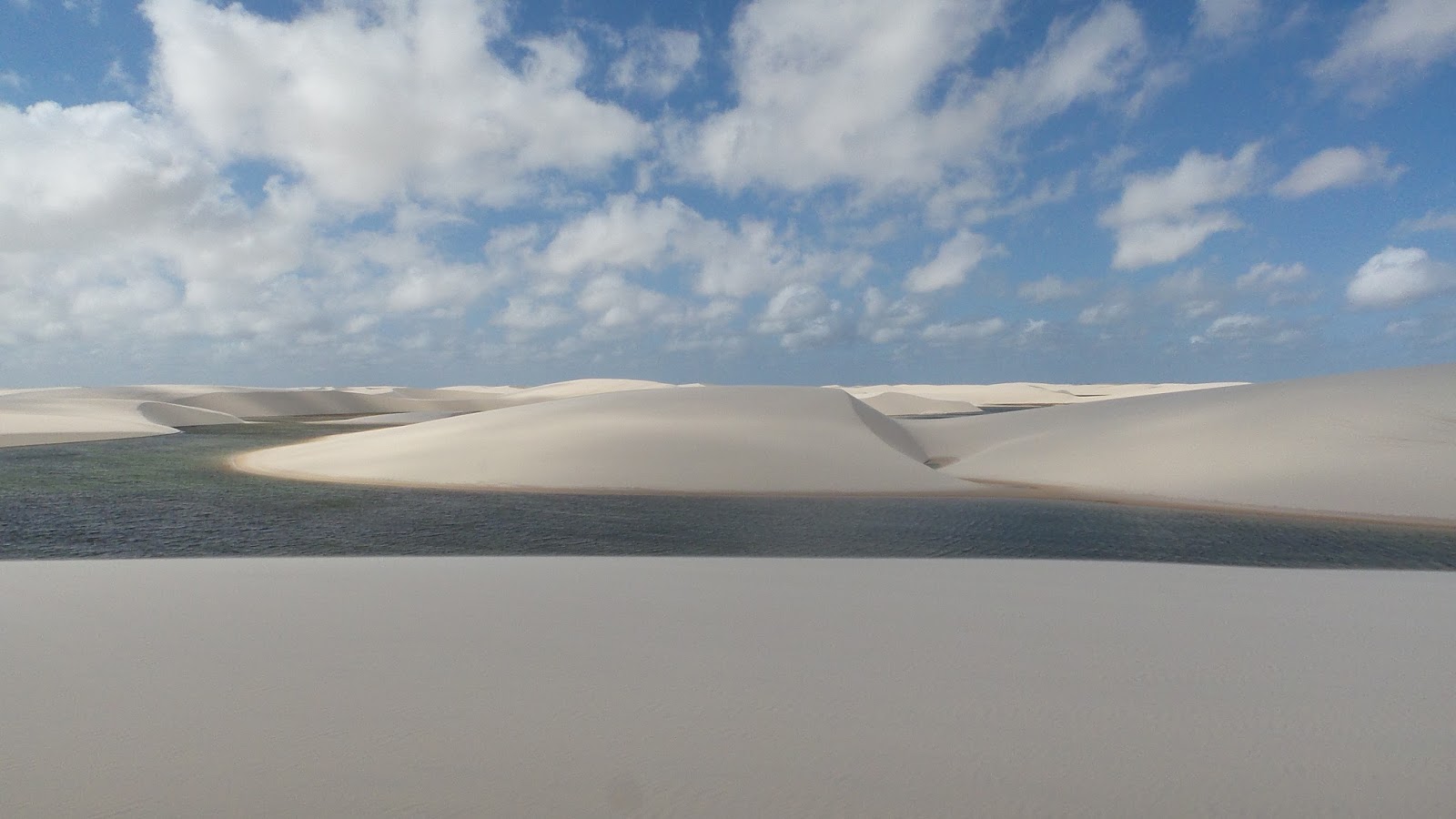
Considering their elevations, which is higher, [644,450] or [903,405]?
[903,405]

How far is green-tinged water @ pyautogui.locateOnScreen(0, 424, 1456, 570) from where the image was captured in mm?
10352

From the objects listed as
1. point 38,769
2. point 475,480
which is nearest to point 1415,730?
point 38,769

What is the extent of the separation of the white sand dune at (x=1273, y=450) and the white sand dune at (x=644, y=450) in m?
3.70

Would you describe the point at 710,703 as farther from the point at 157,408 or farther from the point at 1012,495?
the point at 157,408

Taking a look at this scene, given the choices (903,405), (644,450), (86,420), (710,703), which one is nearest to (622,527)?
(644,450)

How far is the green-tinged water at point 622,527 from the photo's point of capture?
10352 millimetres

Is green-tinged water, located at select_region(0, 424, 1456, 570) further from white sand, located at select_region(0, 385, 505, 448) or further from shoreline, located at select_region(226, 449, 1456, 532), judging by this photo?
white sand, located at select_region(0, 385, 505, 448)

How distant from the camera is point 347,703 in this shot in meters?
3.71

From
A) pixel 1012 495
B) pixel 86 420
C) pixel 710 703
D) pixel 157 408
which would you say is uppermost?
pixel 157 408

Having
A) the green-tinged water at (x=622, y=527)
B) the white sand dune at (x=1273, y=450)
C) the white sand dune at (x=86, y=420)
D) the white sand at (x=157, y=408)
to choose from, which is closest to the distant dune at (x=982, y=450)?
the white sand dune at (x=1273, y=450)

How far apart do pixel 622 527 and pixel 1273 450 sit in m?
15.8

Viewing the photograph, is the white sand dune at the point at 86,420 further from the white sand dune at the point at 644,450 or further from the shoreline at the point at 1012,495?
the shoreline at the point at 1012,495

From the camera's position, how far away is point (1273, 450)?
18141 millimetres

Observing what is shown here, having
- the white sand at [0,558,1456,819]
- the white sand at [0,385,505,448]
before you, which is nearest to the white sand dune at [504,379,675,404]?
the white sand at [0,385,505,448]
